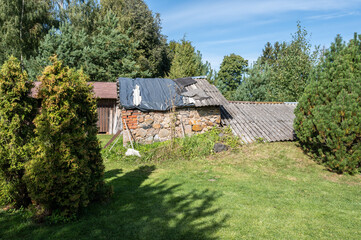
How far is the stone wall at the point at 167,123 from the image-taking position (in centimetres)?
1076

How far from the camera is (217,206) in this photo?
518 centimetres

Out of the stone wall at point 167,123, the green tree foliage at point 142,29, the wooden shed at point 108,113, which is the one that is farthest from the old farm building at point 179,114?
the green tree foliage at point 142,29

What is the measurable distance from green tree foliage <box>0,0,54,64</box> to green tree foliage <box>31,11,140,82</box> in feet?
9.42

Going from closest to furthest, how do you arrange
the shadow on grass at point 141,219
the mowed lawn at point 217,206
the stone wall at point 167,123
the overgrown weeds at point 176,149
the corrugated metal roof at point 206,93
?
the shadow on grass at point 141,219 → the mowed lawn at point 217,206 → the overgrown weeds at point 176,149 → the stone wall at point 167,123 → the corrugated metal roof at point 206,93

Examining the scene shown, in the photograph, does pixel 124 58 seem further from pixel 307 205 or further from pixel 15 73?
pixel 307 205

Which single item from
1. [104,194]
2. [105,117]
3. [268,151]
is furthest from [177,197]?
[105,117]

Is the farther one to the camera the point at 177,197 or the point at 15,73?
the point at 177,197

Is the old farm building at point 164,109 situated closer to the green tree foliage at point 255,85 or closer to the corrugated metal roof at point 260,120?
the corrugated metal roof at point 260,120

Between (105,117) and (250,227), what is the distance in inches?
548

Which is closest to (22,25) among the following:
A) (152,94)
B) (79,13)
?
(79,13)

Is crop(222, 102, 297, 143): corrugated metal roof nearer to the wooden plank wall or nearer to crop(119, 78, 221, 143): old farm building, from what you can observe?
crop(119, 78, 221, 143): old farm building

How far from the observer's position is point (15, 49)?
23609mm

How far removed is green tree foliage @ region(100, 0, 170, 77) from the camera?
26266mm

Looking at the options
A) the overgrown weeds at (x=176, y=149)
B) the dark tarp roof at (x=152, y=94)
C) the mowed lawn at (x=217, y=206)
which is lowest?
the mowed lawn at (x=217, y=206)
